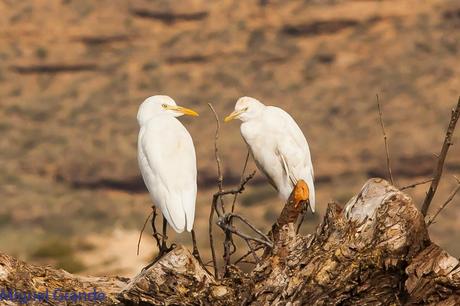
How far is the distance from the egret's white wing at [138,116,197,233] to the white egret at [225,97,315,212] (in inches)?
50.4

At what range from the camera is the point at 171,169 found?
21.5 ft

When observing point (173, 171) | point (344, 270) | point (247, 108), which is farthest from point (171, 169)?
point (344, 270)

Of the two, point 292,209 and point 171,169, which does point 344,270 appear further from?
point 171,169

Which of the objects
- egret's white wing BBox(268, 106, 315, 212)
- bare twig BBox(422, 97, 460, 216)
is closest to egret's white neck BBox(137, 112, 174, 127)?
egret's white wing BBox(268, 106, 315, 212)

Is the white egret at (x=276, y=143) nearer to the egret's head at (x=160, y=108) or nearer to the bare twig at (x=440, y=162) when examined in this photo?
the egret's head at (x=160, y=108)

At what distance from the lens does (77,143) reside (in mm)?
47062

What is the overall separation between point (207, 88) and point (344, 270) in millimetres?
45121

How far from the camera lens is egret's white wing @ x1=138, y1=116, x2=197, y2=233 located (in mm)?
6441

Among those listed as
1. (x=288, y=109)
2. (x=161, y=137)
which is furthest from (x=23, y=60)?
(x=161, y=137)

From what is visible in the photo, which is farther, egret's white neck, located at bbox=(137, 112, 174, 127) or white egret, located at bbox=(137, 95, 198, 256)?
egret's white neck, located at bbox=(137, 112, 174, 127)

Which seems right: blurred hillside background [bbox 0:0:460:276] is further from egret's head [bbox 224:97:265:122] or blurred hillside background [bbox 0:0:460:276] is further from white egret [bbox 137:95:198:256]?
white egret [bbox 137:95:198:256]

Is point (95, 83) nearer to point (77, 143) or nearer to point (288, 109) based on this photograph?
point (77, 143)

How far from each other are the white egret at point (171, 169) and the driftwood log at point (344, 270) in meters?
2.01

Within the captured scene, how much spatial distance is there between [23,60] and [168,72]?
638 centimetres
